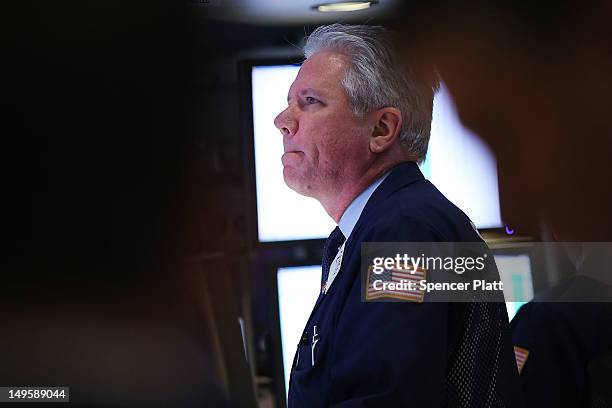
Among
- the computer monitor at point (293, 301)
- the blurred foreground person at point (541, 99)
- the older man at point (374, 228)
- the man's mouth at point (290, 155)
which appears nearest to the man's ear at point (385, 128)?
the older man at point (374, 228)

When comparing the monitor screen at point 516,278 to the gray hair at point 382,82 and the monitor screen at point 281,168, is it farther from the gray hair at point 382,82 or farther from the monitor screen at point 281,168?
the gray hair at point 382,82

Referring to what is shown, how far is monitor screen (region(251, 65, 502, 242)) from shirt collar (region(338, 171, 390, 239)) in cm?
39

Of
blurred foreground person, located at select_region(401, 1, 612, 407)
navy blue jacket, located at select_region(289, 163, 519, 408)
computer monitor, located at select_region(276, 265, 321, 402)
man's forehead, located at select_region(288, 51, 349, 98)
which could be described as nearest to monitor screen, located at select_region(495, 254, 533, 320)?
blurred foreground person, located at select_region(401, 1, 612, 407)

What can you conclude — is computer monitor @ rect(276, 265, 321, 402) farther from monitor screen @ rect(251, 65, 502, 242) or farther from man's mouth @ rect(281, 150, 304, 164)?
man's mouth @ rect(281, 150, 304, 164)

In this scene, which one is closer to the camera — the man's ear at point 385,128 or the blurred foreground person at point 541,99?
the man's ear at point 385,128

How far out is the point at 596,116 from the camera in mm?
1587

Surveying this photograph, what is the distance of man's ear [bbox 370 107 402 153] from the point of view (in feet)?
3.96

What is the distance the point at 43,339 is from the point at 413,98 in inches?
37.4

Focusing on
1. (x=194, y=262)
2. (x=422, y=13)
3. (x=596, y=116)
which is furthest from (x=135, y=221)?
(x=596, y=116)

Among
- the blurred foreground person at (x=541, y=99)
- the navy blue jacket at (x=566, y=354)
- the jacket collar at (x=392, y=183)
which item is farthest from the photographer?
the blurred foreground person at (x=541, y=99)

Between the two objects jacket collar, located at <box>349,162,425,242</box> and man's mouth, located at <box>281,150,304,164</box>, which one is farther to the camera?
man's mouth, located at <box>281,150,304,164</box>

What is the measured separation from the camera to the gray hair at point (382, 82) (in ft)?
3.98

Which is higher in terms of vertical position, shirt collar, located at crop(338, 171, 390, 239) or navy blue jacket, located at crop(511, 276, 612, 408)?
shirt collar, located at crop(338, 171, 390, 239)

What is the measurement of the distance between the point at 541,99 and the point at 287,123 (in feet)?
1.92
